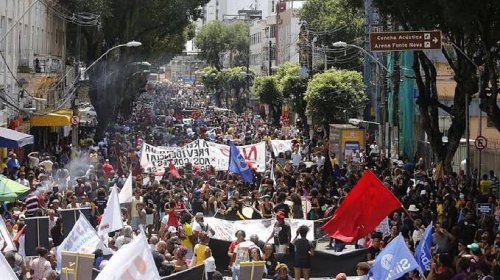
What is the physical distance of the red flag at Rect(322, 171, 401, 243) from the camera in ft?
57.8

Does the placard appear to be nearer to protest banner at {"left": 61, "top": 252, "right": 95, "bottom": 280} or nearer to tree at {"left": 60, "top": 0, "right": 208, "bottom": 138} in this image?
protest banner at {"left": 61, "top": 252, "right": 95, "bottom": 280}

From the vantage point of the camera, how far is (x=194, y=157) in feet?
101

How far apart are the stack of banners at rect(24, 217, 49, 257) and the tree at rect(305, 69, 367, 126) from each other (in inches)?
1487

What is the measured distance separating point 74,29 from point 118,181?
36.8 m

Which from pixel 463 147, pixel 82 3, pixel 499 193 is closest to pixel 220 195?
pixel 499 193

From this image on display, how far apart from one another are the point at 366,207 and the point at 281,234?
5.74ft

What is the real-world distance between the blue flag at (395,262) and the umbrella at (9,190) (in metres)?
9.20

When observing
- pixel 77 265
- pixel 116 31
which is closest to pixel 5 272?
pixel 77 265

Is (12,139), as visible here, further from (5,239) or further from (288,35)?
(288,35)

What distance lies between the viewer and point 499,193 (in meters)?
30.1

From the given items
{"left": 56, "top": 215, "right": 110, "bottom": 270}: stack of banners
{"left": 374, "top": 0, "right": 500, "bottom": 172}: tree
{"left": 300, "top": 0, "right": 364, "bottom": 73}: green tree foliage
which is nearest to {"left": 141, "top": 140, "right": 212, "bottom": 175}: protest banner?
{"left": 374, "top": 0, "right": 500, "bottom": 172}: tree

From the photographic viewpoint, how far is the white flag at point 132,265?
10633 millimetres

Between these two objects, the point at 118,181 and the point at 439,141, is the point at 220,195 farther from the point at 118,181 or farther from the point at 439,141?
the point at 439,141

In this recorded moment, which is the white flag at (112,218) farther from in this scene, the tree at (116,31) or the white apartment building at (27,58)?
the tree at (116,31)
